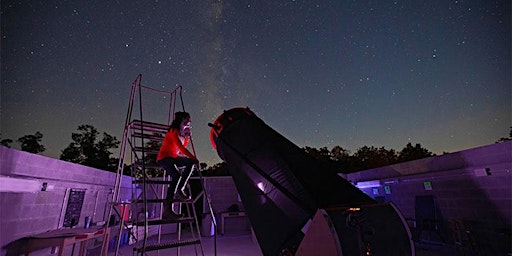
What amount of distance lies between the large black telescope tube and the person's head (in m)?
0.77

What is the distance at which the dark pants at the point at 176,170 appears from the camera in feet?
9.70

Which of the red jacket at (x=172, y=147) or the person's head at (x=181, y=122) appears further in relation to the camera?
the person's head at (x=181, y=122)

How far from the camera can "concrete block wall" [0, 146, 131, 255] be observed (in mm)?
3221

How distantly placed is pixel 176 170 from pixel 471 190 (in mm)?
5869

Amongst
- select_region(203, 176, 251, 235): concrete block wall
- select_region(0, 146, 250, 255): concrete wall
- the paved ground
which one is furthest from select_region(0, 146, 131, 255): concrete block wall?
select_region(203, 176, 251, 235): concrete block wall

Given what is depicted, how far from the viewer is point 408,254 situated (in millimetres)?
2586

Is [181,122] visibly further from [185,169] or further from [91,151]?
[91,151]

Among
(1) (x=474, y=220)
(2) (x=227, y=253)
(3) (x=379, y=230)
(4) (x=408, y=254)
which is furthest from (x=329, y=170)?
(1) (x=474, y=220)

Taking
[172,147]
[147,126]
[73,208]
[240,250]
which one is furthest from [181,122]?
[240,250]

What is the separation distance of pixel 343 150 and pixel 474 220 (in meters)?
15.9

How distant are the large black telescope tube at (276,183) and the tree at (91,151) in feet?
38.9

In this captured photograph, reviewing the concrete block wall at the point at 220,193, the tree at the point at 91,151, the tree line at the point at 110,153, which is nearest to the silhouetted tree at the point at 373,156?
the tree line at the point at 110,153

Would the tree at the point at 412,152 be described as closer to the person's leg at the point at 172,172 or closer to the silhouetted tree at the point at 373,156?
the silhouetted tree at the point at 373,156

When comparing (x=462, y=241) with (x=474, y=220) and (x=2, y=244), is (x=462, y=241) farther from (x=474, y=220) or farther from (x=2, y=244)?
(x=2, y=244)
